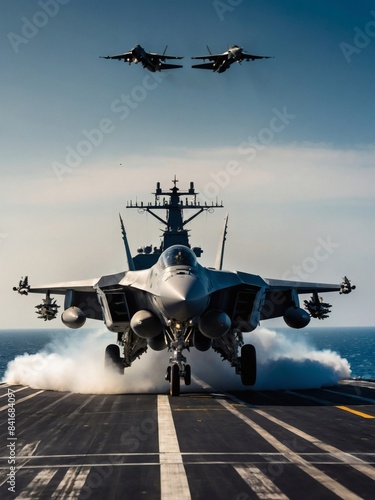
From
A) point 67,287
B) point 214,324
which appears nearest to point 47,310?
point 67,287

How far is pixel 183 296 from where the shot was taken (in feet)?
59.8

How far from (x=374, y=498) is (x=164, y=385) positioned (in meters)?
17.6

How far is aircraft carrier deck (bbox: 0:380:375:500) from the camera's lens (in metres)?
8.84

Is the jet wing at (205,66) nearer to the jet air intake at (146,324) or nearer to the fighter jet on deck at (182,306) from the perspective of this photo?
the fighter jet on deck at (182,306)

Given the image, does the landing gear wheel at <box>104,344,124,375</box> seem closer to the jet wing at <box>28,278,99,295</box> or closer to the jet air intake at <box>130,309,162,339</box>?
the jet wing at <box>28,278,99,295</box>

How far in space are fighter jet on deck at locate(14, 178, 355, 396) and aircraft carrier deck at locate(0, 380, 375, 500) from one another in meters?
2.34

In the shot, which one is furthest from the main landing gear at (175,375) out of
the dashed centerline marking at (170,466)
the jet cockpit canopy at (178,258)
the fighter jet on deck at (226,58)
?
the fighter jet on deck at (226,58)

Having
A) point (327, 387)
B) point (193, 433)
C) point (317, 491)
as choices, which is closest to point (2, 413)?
point (193, 433)

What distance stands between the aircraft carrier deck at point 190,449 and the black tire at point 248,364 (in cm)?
254

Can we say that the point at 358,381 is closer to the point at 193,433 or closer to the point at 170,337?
the point at 170,337

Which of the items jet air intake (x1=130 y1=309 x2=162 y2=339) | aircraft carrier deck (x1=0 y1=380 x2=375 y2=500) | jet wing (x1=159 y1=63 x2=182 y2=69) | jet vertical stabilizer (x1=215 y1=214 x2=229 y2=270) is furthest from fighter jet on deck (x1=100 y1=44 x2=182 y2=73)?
aircraft carrier deck (x1=0 y1=380 x2=375 y2=500)

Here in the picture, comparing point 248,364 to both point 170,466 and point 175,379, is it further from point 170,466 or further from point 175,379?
point 170,466

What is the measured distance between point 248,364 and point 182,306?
6421mm

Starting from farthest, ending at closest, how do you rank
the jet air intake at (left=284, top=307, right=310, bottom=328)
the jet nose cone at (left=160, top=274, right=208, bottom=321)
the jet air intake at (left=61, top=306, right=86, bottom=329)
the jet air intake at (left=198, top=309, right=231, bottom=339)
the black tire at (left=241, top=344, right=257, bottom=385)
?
the jet air intake at (left=61, top=306, right=86, bottom=329), the jet air intake at (left=284, top=307, right=310, bottom=328), the black tire at (left=241, top=344, right=257, bottom=385), the jet air intake at (left=198, top=309, right=231, bottom=339), the jet nose cone at (left=160, top=274, right=208, bottom=321)
